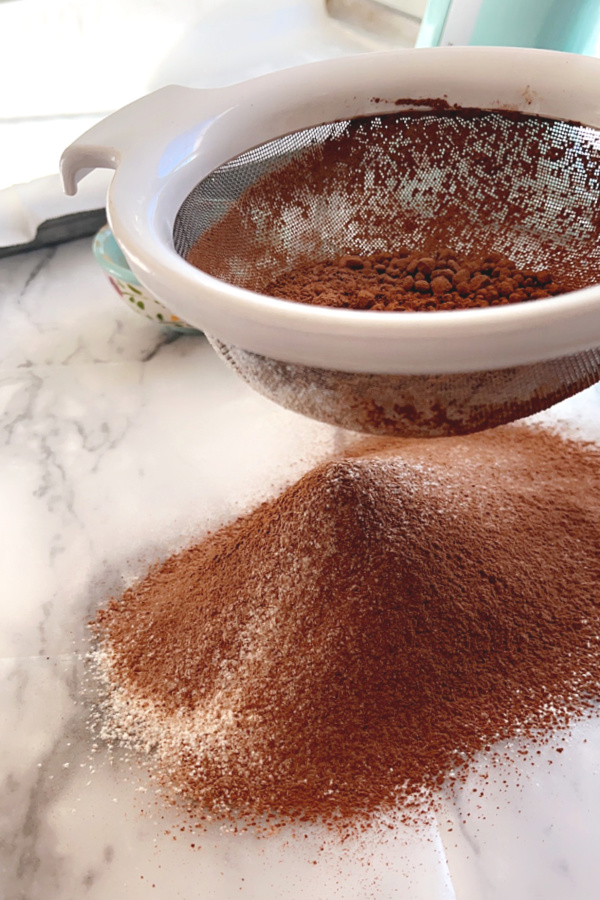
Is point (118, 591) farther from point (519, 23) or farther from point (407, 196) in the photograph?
point (519, 23)

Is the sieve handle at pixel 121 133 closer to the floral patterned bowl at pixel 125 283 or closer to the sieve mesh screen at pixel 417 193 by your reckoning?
the sieve mesh screen at pixel 417 193

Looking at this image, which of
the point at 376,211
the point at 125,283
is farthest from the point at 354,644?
the point at 125,283

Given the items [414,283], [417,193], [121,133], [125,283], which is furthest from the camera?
[125,283]

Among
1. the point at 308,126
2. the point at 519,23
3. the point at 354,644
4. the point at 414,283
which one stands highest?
the point at 519,23

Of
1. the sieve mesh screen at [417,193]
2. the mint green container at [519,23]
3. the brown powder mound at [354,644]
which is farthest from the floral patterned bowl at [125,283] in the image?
the mint green container at [519,23]

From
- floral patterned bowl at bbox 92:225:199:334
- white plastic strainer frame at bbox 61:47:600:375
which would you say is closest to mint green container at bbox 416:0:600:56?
white plastic strainer frame at bbox 61:47:600:375

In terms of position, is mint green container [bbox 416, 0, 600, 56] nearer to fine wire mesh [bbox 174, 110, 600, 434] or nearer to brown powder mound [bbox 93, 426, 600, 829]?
fine wire mesh [bbox 174, 110, 600, 434]

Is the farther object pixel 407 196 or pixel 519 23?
pixel 519 23
